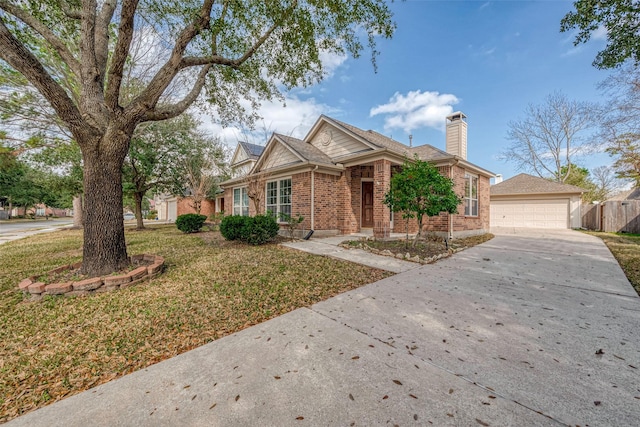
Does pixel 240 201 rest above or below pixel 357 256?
above

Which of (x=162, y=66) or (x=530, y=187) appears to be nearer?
(x=162, y=66)

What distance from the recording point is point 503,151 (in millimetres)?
25516

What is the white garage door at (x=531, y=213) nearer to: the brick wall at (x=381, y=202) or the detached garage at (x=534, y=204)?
the detached garage at (x=534, y=204)

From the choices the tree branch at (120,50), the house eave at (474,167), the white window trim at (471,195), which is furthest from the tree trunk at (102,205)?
the white window trim at (471,195)

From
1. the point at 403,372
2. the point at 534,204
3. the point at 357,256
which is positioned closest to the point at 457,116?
the point at 357,256

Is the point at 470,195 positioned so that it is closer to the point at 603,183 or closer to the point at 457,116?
the point at 457,116

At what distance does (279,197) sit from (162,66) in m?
6.72

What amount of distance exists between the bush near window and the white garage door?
17780mm

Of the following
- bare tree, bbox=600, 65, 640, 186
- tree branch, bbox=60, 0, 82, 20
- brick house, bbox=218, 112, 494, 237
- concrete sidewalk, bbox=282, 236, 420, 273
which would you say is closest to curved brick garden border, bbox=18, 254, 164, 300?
concrete sidewalk, bbox=282, 236, 420, 273

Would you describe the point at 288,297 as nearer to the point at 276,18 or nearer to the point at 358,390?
the point at 358,390

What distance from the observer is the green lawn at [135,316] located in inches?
88.4

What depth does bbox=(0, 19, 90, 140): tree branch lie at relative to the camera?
3.74m

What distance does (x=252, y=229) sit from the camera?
28.3 ft

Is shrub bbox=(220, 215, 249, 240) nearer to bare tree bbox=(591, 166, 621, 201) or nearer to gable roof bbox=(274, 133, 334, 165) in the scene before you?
gable roof bbox=(274, 133, 334, 165)
